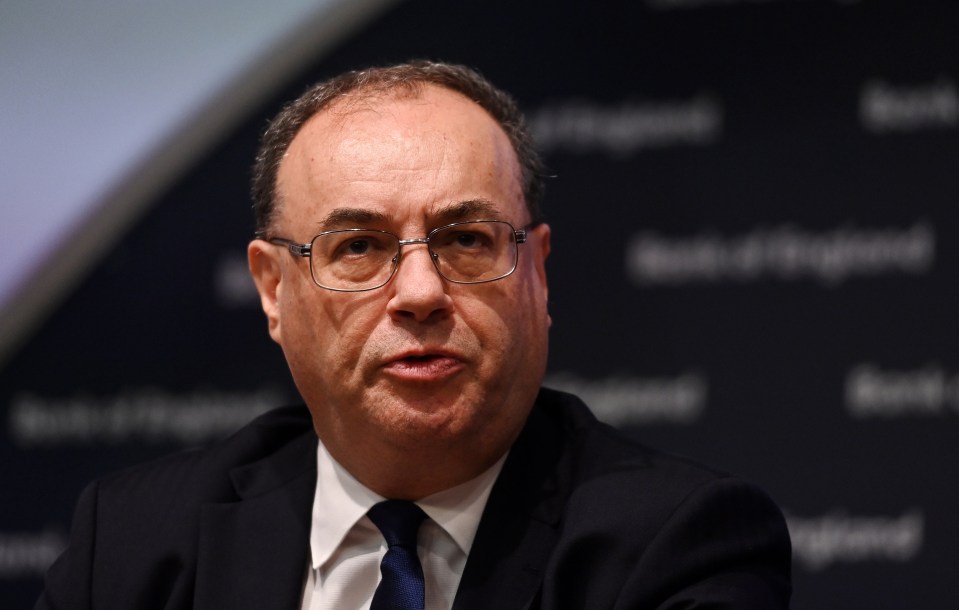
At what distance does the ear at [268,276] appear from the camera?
2.29 metres

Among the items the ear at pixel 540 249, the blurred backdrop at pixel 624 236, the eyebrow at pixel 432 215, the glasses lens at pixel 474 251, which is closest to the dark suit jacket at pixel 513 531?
the ear at pixel 540 249

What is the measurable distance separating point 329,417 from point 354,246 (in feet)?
1.11

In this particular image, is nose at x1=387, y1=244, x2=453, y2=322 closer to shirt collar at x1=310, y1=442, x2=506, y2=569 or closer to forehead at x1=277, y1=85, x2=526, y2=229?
forehead at x1=277, y1=85, x2=526, y2=229

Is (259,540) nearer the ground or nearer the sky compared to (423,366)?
nearer the ground

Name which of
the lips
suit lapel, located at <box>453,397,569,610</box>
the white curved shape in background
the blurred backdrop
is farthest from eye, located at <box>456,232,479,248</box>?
the white curved shape in background

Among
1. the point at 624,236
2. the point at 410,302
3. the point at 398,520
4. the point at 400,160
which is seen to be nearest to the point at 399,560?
the point at 398,520

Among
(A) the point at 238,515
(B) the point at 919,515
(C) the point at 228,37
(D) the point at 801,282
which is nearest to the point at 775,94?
(D) the point at 801,282

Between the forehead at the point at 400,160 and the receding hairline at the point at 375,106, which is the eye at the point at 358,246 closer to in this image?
the forehead at the point at 400,160

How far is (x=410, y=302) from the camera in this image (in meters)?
1.94

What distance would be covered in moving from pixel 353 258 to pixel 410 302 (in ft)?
0.61

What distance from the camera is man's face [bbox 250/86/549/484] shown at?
77.9 inches

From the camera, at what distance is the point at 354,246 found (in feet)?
6.78

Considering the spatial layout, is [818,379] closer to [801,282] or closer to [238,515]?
[801,282]

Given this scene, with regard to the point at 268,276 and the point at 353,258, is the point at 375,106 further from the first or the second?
the point at 268,276
